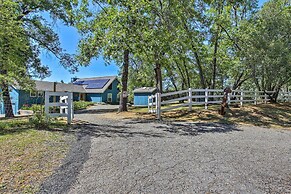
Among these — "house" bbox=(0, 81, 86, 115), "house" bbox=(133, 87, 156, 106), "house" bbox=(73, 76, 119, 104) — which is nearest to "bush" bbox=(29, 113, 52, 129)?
"house" bbox=(0, 81, 86, 115)

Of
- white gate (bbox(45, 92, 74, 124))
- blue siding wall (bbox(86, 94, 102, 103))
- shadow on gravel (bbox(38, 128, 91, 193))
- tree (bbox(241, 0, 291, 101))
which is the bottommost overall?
shadow on gravel (bbox(38, 128, 91, 193))

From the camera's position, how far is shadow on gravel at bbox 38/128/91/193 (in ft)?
10.0

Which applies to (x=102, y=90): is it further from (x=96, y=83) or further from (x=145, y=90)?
(x=145, y=90)

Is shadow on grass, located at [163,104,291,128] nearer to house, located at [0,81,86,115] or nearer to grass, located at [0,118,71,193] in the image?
grass, located at [0,118,71,193]

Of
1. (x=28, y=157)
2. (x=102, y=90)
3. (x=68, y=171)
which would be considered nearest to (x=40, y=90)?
(x=102, y=90)

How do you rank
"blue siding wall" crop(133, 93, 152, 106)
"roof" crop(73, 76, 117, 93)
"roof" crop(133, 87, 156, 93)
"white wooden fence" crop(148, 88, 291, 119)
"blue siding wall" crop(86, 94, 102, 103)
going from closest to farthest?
"white wooden fence" crop(148, 88, 291, 119) < "roof" crop(133, 87, 156, 93) < "blue siding wall" crop(133, 93, 152, 106) < "blue siding wall" crop(86, 94, 102, 103) < "roof" crop(73, 76, 117, 93)

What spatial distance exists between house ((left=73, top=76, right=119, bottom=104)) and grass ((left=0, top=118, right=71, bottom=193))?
30.8 metres

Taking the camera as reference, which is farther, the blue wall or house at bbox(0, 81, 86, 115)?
the blue wall

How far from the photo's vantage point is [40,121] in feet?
24.2

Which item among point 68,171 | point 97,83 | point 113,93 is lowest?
point 68,171

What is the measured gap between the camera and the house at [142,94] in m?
32.5

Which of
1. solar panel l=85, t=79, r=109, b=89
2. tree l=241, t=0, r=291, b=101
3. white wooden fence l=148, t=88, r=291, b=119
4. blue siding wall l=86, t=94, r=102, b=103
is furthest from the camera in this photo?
solar panel l=85, t=79, r=109, b=89

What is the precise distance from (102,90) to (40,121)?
29.5 metres

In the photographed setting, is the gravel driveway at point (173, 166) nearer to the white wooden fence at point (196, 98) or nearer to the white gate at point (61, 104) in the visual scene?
the white gate at point (61, 104)
